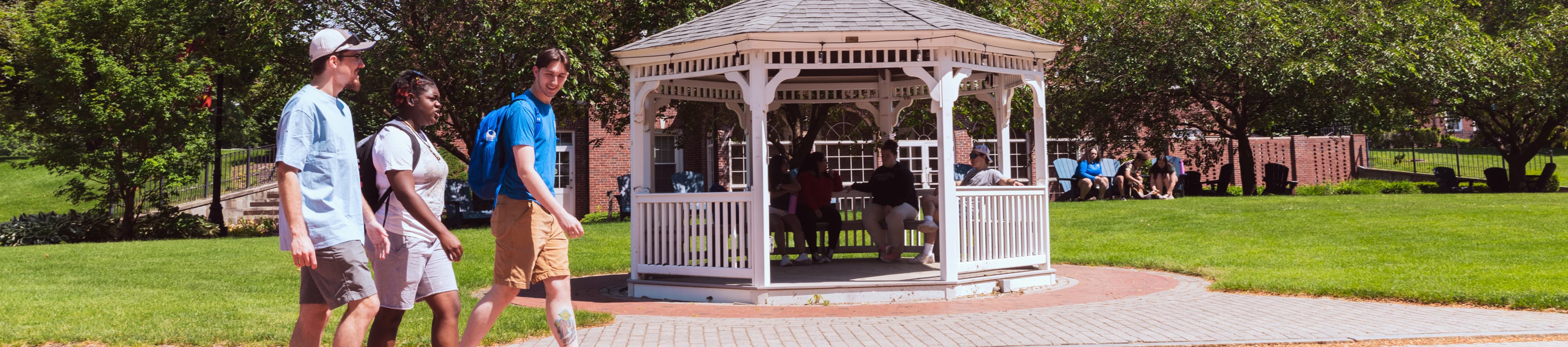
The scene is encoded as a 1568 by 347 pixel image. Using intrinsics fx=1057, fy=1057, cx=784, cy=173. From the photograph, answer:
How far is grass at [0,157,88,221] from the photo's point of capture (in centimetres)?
3228

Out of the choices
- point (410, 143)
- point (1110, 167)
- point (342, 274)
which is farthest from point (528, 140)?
point (1110, 167)

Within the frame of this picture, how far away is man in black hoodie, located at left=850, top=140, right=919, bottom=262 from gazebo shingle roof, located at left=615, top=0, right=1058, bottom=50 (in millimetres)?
1689

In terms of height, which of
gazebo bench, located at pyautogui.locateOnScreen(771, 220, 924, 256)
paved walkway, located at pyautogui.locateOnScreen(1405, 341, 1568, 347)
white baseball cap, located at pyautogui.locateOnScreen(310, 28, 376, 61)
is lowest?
paved walkway, located at pyautogui.locateOnScreen(1405, 341, 1568, 347)

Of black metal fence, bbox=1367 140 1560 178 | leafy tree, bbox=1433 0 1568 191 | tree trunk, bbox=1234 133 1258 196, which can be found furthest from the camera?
black metal fence, bbox=1367 140 1560 178

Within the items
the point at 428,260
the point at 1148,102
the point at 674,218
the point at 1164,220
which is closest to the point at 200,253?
the point at 674,218

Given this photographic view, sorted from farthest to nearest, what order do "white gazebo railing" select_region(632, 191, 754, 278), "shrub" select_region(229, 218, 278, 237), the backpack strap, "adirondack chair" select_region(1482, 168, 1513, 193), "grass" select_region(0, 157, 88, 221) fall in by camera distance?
1. "grass" select_region(0, 157, 88, 221)
2. "adirondack chair" select_region(1482, 168, 1513, 193)
3. "shrub" select_region(229, 218, 278, 237)
4. "white gazebo railing" select_region(632, 191, 754, 278)
5. the backpack strap

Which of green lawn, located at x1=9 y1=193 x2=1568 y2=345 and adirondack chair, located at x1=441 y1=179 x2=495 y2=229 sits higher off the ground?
adirondack chair, located at x1=441 y1=179 x2=495 y2=229

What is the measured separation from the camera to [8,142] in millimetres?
42719

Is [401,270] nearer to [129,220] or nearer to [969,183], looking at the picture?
[969,183]

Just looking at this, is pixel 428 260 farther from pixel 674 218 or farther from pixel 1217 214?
pixel 1217 214

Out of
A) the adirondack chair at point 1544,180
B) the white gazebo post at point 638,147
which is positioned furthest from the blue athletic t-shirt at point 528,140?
the adirondack chair at point 1544,180

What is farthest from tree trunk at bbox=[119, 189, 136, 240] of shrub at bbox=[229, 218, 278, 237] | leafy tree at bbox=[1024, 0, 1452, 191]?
leafy tree at bbox=[1024, 0, 1452, 191]

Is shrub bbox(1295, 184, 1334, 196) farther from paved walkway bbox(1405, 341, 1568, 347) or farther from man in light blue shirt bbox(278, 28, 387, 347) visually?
man in light blue shirt bbox(278, 28, 387, 347)

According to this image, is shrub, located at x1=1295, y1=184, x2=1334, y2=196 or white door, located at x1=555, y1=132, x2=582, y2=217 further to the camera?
white door, located at x1=555, y1=132, x2=582, y2=217
